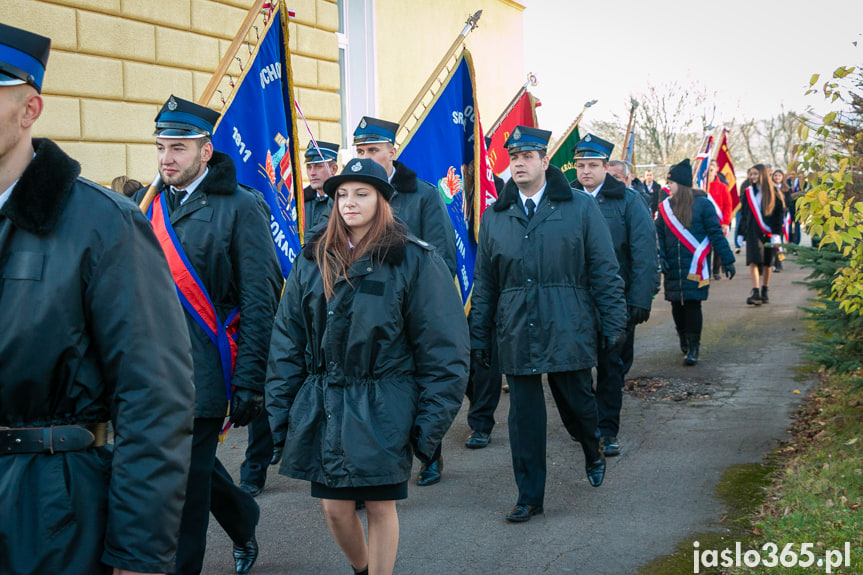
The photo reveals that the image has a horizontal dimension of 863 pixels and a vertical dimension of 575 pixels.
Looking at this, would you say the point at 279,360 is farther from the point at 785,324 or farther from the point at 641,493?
the point at 785,324

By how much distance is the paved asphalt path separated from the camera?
187 inches

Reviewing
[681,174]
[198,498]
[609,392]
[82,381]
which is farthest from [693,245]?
[82,381]

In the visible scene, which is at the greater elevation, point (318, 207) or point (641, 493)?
point (318, 207)

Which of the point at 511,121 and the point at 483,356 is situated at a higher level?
the point at 511,121

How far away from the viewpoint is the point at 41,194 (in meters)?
2.04

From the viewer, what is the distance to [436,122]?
7.70m

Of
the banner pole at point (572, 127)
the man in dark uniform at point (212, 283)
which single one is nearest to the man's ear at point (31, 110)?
the man in dark uniform at point (212, 283)

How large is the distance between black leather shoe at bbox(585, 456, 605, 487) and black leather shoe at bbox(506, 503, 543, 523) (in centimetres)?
56

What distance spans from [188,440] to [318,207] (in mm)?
4964

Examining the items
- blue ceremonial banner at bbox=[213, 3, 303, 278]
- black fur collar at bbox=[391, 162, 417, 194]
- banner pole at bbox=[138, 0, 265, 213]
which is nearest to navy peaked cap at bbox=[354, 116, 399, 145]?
black fur collar at bbox=[391, 162, 417, 194]

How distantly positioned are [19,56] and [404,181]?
13.2ft

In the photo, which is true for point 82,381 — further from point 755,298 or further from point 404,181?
point 755,298

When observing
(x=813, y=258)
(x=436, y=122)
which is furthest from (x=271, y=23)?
(x=813, y=258)

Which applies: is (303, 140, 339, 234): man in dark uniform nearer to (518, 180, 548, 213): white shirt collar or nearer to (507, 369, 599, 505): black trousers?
(518, 180, 548, 213): white shirt collar
